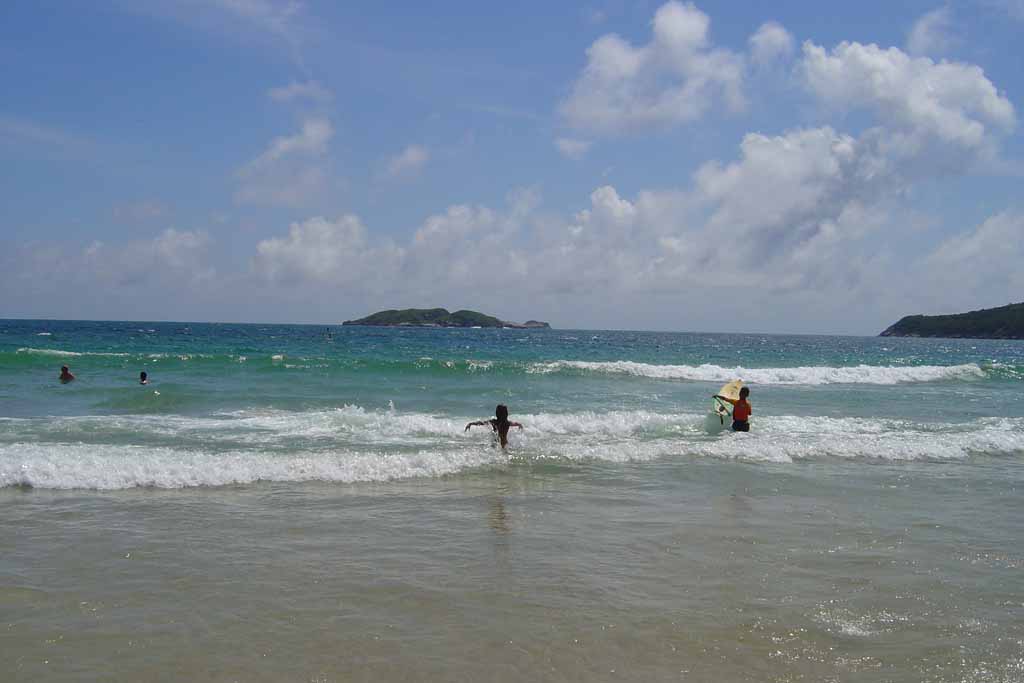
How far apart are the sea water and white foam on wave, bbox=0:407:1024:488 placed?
8cm

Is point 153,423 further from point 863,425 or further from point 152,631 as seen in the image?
point 863,425

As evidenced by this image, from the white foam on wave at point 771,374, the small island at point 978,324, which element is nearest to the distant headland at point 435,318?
the small island at point 978,324

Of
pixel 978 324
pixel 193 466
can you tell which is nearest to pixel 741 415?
pixel 193 466

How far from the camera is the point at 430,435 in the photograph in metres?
16.3

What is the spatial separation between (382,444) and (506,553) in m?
7.69

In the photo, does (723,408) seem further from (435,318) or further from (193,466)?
(435,318)

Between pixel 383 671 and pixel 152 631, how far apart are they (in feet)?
6.23

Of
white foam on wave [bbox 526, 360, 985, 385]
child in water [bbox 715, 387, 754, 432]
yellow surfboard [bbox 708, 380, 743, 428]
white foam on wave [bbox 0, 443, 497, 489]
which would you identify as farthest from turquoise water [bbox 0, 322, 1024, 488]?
yellow surfboard [bbox 708, 380, 743, 428]

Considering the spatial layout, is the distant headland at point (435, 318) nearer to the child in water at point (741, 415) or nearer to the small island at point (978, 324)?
the small island at point (978, 324)

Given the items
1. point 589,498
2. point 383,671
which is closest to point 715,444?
point 589,498

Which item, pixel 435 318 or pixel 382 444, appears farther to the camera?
pixel 435 318

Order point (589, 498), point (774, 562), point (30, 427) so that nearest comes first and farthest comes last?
1. point (774, 562)
2. point (589, 498)
3. point (30, 427)

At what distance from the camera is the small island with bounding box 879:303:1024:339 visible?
149 meters

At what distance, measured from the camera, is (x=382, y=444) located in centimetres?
1459
